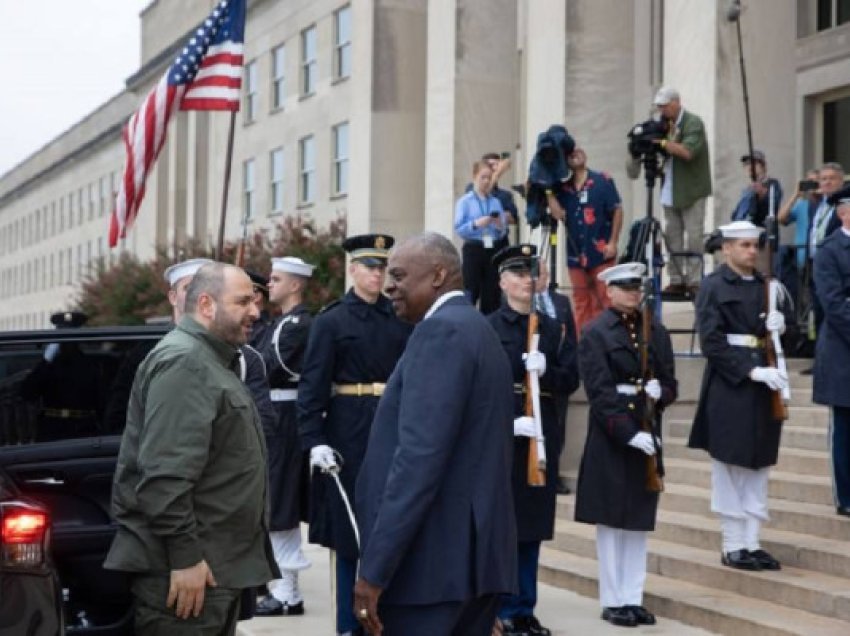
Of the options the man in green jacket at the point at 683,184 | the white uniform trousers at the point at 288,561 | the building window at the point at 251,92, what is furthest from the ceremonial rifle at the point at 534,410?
the building window at the point at 251,92

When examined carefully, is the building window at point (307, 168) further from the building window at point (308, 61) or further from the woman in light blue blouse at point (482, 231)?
the woman in light blue blouse at point (482, 231)

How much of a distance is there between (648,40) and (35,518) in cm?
2019

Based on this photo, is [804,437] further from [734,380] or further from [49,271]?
[49,271]

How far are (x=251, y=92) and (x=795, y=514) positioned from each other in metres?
35.8

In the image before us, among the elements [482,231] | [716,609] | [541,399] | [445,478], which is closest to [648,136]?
[482,231]

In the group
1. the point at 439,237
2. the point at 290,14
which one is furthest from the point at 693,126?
the point at 290,14

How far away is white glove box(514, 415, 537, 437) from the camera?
918 centimetres

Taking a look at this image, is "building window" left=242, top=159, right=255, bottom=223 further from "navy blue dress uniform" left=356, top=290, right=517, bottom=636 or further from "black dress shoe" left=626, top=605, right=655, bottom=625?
"navy blue dress uniform" left=356, top=290, right=517, bottom=636

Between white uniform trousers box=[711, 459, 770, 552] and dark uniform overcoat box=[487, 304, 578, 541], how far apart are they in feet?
3.29

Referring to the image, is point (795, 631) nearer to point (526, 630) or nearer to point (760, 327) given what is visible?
point (526, 630)

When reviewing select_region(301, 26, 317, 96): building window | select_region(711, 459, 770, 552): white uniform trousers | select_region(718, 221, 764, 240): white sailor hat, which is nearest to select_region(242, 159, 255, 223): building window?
select_region(301, 26, 317, 96): building window

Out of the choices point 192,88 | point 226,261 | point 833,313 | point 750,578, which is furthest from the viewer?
point 226,261

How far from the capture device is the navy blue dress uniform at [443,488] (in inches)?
209

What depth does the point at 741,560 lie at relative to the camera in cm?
987
